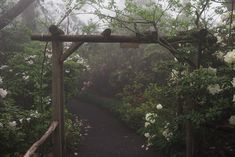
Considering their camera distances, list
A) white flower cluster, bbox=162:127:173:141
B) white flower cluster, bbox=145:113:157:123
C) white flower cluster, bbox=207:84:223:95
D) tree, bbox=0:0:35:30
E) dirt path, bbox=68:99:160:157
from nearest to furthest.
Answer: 1. white flower cluster, bbox=207:84:223:95
2. white flower cluster, bbox=162:127:173:141
3. white flower cluster, bbox=145:113:157:123
4. dirt path, bbox=68:99:160:157
5. tree, bbox=0:0:35:30

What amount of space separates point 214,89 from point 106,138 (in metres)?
4.71

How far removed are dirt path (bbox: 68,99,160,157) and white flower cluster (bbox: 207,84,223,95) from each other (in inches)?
116

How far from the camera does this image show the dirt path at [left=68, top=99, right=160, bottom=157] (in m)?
8.27

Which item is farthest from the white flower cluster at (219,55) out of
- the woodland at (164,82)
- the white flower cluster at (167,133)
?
the white flower cluster at (167,133)

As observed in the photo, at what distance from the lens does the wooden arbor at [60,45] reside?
6.32m

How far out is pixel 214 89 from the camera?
17.4 ft

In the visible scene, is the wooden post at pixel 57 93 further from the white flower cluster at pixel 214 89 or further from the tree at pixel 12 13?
the tree at pixel 12 13

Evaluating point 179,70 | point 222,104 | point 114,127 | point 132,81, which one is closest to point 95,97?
point 132,81

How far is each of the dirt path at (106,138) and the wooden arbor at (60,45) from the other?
1.54 m

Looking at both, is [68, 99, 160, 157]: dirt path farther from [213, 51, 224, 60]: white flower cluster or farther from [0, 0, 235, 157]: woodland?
[213, 51, 224, 60]: white flower cluster

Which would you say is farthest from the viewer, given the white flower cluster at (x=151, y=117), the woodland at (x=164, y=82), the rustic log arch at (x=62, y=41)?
the white flower cluster at (x=151, y=117)

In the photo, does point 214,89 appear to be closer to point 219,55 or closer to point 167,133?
point 219,55

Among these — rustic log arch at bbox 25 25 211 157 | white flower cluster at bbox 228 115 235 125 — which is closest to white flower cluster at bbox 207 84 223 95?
white flower cluster at bbox 228 115 235 125

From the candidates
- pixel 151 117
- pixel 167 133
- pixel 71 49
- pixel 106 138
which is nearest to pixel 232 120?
pixel 167 133
